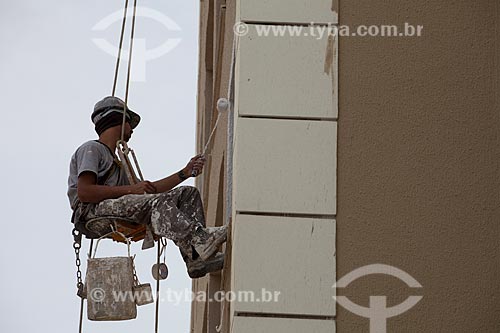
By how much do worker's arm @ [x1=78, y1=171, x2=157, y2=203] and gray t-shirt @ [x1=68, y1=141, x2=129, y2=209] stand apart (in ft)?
0.49

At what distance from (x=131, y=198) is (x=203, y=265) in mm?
750

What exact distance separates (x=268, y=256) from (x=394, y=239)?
29.5 inches

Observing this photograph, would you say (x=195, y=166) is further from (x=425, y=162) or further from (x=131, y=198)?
(x=425, y=162)

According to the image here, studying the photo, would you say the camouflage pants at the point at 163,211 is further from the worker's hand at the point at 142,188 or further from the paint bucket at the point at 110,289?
the paint bucket at the point at 110,289

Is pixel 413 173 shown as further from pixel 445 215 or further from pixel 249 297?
pixel 249 297

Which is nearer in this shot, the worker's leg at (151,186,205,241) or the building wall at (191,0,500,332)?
the building wall at (191,0,500,332)

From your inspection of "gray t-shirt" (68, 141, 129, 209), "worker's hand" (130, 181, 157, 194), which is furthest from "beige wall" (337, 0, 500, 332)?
A: "gray t-shirt" (68, 141, 129, 209)

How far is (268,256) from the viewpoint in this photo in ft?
27.7

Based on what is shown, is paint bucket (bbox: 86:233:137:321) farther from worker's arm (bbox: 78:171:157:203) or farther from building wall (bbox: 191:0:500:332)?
building wall (bbox: 191:0:500:332)

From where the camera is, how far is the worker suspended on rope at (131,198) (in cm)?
980

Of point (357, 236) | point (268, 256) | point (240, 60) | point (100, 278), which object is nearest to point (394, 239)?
point (357, 236)

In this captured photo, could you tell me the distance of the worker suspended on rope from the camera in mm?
9797

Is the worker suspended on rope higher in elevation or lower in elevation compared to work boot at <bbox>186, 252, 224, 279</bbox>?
higher

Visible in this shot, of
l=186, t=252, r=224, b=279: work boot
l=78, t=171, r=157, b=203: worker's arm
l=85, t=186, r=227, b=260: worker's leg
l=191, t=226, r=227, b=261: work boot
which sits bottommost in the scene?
l=186, t=252, r=224, b=279: work boot
